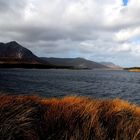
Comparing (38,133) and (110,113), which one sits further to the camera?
(110,113)

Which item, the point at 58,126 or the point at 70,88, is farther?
the point at 70,88

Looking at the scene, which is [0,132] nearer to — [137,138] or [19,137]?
[19,137]

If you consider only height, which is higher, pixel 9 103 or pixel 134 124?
pixel 9 103

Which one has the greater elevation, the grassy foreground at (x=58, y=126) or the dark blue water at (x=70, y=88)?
the grassy foreground at (x=58, y=126)

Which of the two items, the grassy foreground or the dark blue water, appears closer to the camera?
the grassy foreground

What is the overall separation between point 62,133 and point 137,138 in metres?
1.97

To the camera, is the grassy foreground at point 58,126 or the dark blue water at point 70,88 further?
the dark blue water at point 70,88

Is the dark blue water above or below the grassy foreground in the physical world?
below

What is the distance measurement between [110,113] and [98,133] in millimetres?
2342

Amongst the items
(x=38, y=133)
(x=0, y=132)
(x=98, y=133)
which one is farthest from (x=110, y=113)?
(x=0, y=132)

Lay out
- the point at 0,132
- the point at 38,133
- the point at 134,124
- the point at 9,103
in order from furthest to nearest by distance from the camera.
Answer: the point at 134,124
the point at 9,103
the point at 38,133
the point at 0,132

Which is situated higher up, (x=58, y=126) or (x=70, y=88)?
(x=58, y=126)

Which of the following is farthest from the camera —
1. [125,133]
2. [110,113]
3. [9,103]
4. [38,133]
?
[110,113]

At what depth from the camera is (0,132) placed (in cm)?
607
